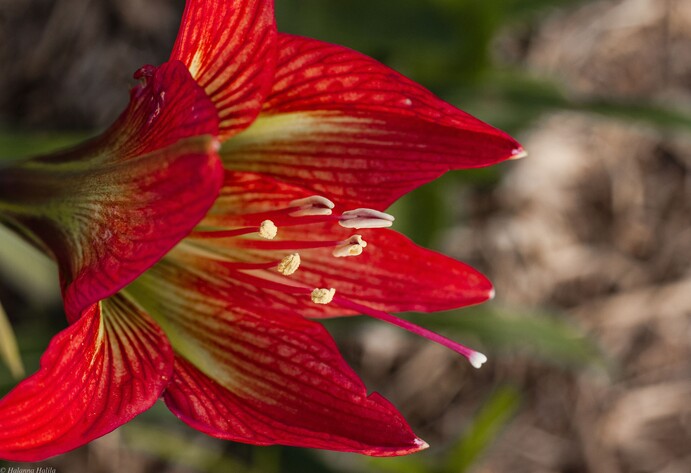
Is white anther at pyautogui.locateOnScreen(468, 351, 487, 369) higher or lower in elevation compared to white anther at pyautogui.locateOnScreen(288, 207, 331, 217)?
lower

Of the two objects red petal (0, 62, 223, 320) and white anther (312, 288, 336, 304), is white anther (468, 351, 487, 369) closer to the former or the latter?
white anther (312, 288, 336, 304)

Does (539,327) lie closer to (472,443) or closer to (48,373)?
(472,443)

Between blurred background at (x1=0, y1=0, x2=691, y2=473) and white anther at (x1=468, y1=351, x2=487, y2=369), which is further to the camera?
blurred background at (x1=0, y1=0, x2=691, y2=473)

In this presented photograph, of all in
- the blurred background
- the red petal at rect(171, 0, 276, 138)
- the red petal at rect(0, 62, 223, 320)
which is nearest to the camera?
the red petal at rect(0, 62, 223, 320)

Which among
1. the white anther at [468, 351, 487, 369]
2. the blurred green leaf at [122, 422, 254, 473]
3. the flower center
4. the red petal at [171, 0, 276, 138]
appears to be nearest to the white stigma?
the flower center

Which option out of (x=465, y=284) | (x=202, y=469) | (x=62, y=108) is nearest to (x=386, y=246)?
(x=465, y=284)

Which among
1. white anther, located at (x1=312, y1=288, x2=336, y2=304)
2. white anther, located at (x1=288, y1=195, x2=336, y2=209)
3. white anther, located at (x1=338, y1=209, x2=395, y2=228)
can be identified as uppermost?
white anther, located at (x1=288, y1=195, x2=336, y2=209)

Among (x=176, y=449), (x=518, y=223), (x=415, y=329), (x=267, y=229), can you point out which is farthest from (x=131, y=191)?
(x=518, y=223)

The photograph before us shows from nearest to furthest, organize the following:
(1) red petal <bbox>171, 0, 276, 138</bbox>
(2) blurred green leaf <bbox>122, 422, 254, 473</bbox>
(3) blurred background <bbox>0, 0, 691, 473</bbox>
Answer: (1) red petal <bbox>171, 0, 276, 138</bbox> → (3) blurred background <bbox>0, 0, 691, 473</bbox> → (2) blurred green leaf <bbox>122, 422, 254, 473</bbox>
